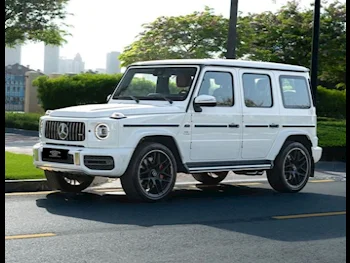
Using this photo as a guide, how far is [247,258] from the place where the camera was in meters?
5.74

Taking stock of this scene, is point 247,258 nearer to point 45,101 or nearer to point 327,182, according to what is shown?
point 327,182

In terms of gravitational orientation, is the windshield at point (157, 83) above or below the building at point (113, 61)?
below

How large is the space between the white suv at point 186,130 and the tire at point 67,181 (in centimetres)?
1

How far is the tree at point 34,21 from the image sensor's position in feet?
109

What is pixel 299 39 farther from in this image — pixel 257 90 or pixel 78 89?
pixel 257 90

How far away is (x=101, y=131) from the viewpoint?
894 centimetres

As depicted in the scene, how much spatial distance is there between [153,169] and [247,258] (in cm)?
371

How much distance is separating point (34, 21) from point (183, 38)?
27.2 feet

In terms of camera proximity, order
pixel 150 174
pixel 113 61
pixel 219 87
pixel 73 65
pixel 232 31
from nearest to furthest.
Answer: pixel 150 174, pixel 219 87, pixel 232 31, pixel 113 61, pixel 73 65

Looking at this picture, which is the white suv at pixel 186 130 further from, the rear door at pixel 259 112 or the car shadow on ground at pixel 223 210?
the car shadow on ground at pixel 223 210

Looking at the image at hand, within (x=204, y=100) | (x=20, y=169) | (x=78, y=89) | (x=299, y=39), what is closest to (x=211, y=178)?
(x=204, y=100)

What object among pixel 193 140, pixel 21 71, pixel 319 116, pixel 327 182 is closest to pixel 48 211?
pixel 193 140

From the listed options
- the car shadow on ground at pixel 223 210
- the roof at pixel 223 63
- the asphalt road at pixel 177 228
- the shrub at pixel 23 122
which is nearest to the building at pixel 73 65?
the shrub at pixel 23 122

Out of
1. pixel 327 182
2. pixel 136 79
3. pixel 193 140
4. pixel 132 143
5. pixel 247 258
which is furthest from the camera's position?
pixel 327 182
